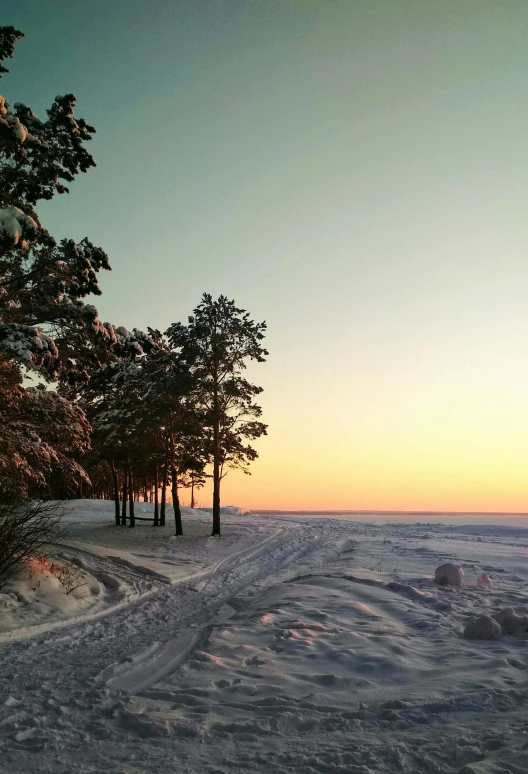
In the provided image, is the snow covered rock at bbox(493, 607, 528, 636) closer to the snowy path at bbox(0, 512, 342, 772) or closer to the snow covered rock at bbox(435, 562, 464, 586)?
the snow covered rock at bbox(435, 562, 464, 586)

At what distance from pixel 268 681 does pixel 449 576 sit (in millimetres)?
6866

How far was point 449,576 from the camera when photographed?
1123cm

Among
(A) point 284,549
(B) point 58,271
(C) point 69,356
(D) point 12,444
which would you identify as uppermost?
(B) point 58,271

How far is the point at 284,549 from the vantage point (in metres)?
20.6

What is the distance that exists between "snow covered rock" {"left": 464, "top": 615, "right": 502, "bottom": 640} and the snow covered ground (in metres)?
0.14

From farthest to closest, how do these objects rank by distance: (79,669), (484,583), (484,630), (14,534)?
(484,583) → (14,534) → (484,630) → (79,669)

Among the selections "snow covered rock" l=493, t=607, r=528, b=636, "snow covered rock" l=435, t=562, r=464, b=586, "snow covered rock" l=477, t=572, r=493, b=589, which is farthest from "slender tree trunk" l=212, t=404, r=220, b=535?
"snow covered rock" l=493, t=607, r=528, b=636

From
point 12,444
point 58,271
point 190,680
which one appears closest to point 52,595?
point 12,444

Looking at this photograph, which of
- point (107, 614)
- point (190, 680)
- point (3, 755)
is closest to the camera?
point (3, 755)

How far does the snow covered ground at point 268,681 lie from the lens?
4.01m

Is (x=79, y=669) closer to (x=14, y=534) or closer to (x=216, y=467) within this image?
(x=14, y=534)

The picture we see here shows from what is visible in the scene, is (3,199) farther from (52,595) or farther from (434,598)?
(434,598)

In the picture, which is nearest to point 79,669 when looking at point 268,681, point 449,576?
point 268,681

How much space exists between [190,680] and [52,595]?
5.32m
